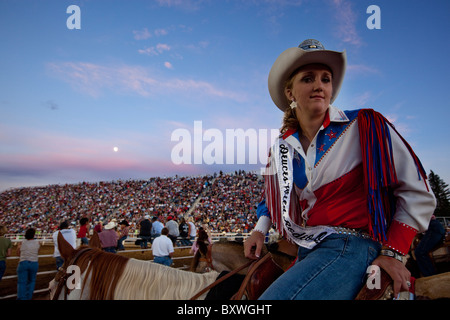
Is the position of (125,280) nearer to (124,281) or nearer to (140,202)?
(124,281)

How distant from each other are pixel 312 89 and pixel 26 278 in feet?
24.6

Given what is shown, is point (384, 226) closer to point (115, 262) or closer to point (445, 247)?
point (115, 262)

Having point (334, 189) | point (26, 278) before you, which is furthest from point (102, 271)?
Answer: point (26, 278)

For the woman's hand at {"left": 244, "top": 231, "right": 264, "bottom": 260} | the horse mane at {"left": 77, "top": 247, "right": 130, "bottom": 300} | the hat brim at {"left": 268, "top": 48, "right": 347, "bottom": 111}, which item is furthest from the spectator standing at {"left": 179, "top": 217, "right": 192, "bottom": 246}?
the hat brim at {"left": 268, "top": 48, "right": 347, "bottom": 111}

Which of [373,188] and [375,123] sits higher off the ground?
[375,123]

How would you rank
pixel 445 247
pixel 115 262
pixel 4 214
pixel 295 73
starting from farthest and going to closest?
pixel 4 214 → pixel 445 247 → pixel 115 262 → pixel 295 73

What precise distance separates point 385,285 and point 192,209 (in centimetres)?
2897

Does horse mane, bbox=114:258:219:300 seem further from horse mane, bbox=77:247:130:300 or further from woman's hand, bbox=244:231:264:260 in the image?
woman's hand, bbox=244:231:264:260

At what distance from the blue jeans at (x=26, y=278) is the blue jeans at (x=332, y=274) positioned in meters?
6.96

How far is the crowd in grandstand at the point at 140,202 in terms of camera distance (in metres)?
27.2

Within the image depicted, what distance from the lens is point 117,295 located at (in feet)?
6.28

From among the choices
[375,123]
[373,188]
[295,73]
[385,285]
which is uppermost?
[295,73]

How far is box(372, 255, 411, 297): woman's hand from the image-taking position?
3.91 ft
